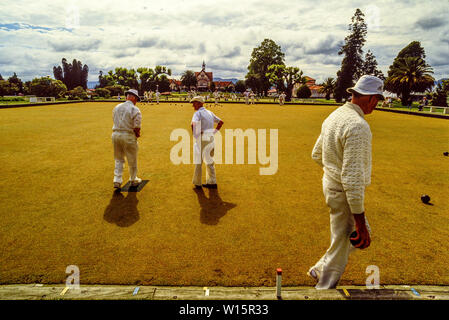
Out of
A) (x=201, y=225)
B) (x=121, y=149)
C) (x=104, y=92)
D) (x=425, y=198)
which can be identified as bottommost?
(x=201, y=225)

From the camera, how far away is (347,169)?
2305mm

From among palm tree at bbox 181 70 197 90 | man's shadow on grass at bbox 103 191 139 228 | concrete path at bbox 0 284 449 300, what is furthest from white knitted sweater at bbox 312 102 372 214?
palm tree at bbox 181 70 197 90

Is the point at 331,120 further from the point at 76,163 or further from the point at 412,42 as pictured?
the point at 412,42

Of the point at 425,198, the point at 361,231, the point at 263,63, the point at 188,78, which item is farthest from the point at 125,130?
the point at 188,78

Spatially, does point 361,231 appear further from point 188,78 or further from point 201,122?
point 188,78

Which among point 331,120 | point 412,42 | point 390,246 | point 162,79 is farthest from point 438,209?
point 162,79

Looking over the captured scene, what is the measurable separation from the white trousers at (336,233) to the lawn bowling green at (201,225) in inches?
14.4

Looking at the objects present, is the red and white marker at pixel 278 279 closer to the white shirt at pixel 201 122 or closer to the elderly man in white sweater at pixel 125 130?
the white shirt at pixel 201 122

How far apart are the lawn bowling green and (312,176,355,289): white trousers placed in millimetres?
365

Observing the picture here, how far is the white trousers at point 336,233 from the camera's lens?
8.53 ft

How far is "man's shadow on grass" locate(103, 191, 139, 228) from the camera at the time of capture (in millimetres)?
4523

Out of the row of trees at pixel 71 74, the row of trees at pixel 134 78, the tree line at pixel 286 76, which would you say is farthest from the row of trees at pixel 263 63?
the row of trees at pixel 71 74

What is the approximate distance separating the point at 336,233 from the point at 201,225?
7.65ft
